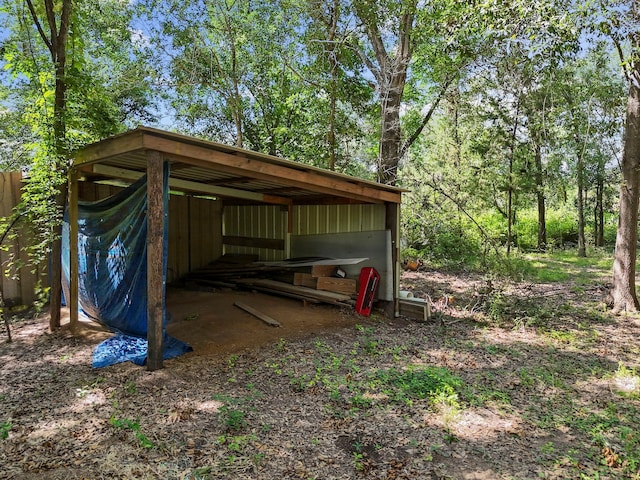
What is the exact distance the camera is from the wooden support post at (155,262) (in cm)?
346

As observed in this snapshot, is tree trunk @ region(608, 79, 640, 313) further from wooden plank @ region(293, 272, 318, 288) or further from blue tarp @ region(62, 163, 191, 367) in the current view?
blue tarp @ region(62, 163, 191, 367)

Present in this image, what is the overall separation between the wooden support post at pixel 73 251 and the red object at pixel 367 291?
11.9ft

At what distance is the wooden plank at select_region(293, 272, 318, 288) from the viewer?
624 cm

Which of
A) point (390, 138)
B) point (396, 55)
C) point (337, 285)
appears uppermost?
point (396, 55)

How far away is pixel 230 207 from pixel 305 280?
122 inches

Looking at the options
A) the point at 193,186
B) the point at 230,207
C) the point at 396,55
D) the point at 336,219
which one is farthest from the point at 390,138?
the point at 193,186

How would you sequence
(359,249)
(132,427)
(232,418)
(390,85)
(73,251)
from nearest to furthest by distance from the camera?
(132,427), (232,418), (73,251), (359,249), (390,85)

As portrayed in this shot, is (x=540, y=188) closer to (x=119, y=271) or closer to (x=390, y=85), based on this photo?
(x=390, y=85)

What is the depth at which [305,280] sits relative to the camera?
6.30 m

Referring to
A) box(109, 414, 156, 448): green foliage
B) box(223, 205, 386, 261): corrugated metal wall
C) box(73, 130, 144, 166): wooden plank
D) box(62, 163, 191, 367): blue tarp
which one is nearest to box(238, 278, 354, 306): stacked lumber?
box(223, 205, 386, 261): corrugated metal wall

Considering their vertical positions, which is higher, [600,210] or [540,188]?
[540,188]

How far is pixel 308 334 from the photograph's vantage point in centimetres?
488

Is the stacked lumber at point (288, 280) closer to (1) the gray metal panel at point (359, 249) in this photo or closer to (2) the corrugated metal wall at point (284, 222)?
(1) the gray metal panel at point (359, 249)

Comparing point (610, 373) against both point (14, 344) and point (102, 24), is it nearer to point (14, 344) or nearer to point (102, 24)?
point (14, 344)
